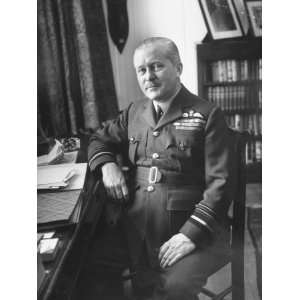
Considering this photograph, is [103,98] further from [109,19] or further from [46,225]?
[46,225]

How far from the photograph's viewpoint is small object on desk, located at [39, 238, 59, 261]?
0.55 meters

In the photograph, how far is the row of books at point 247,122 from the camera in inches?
32.1

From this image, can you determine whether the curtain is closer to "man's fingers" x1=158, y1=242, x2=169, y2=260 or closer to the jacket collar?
the jacket collar

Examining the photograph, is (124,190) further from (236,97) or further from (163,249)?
(236,97)

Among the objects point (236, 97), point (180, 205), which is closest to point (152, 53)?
point (236, 97)

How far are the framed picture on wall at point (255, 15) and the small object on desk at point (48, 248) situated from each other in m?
0.63

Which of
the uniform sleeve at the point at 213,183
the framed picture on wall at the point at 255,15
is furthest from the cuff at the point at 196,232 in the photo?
the framed picture on wall at the point at 255,15

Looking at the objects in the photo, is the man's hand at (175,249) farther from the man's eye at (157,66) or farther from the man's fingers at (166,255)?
the man's eye at (157,66)

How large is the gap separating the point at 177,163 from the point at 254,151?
0.22 meters
